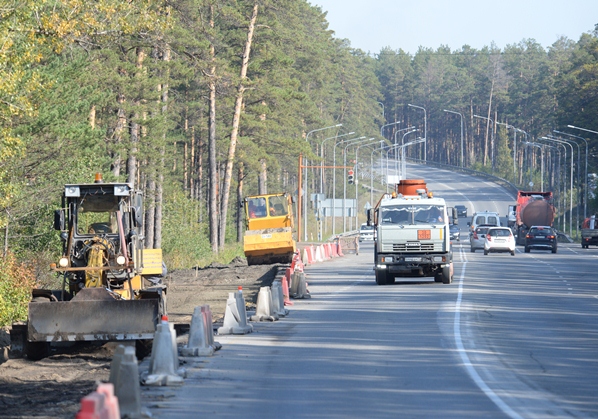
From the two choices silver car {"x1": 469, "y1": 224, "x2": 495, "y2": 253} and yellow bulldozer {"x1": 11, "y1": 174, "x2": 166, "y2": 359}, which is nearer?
yellow bulldozer {"x1": 11, "y1": 174, "x2": 166, "y2": 359}

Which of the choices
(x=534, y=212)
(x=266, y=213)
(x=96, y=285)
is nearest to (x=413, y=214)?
(x=266, y=213)

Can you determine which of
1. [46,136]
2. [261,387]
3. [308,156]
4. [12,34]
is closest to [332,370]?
[261,387]

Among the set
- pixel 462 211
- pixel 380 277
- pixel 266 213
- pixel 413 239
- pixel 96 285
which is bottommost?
pixel 380 277

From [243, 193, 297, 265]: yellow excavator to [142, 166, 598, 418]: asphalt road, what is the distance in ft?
46.7

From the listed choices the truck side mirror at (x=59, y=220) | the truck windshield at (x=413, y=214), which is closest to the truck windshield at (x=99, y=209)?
the truck side mirror at (x=59, y=220)

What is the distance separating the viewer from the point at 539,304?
1038 inches

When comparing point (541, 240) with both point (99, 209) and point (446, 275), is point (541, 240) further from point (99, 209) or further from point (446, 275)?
point (99, 209)

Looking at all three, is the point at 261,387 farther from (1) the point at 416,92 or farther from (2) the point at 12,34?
(1) the point at 416,92

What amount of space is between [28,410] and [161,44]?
81.9 ft

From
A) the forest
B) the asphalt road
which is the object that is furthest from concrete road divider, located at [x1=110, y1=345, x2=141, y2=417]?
the forest

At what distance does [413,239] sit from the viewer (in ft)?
105

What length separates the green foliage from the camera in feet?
81.0

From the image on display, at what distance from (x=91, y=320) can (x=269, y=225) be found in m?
28.8

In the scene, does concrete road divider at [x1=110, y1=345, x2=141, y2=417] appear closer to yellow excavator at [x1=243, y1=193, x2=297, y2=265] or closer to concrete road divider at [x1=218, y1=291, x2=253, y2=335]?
concrete road divider at [x1=218, y1=291, x2=253, y2=335]
